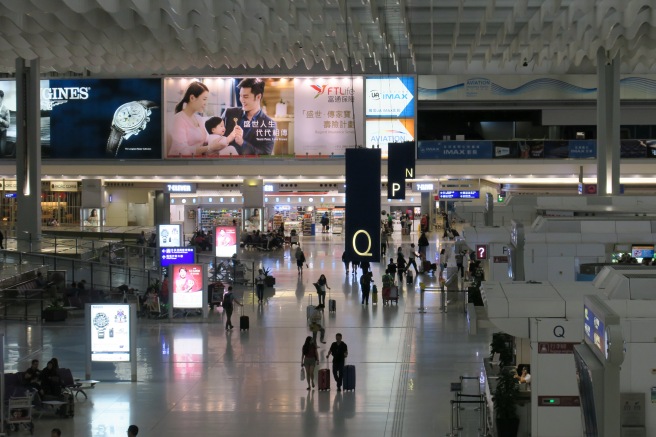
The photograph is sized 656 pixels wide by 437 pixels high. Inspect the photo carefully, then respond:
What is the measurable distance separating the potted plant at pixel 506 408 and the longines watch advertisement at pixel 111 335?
7.06 meters

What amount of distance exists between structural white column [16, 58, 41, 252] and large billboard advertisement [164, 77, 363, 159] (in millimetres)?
12103

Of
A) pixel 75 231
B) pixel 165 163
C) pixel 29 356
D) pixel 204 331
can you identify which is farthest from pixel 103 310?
pixel 165 163

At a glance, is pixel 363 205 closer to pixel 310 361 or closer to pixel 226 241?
pixel 310 361

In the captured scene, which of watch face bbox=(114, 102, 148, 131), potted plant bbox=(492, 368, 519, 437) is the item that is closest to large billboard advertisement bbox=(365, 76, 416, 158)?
watch face bbox=(114, 102, 148, 131)

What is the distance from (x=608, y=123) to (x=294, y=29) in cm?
1019

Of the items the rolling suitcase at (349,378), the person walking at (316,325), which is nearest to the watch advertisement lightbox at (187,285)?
the person walking at (316,325)

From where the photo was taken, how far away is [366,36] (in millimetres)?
34594

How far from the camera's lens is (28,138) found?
34.1m

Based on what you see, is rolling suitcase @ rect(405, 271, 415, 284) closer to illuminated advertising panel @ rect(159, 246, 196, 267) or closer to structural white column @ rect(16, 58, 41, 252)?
illuminated advertising panel @ rect(159, 246, 196, 267)

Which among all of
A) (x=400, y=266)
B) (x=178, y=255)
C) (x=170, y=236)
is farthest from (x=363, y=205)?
(x=170, y=236)

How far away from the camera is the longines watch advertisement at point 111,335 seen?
55.4 ft

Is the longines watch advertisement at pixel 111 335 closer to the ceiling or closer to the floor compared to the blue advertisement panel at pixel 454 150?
closer to the floor

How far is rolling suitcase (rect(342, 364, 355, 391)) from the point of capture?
627 inches

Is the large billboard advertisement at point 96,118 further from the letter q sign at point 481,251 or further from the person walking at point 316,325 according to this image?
Result: the person walking at point 316,325
